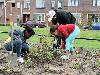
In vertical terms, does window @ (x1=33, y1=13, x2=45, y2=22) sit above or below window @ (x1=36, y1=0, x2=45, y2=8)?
below

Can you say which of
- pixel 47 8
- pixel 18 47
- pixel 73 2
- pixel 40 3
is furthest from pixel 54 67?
pixel 40 3

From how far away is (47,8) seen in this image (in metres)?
67.7

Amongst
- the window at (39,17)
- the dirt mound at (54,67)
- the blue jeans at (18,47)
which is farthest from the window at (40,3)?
the blue jeans at (18,47)

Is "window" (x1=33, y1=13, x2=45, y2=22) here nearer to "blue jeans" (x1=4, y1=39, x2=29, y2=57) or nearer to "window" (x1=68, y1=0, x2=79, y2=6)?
"window" (x1=68, y1=0, x2=79, y2=6)

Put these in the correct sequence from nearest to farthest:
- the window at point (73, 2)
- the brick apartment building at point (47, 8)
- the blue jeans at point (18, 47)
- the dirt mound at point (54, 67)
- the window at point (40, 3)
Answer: the dirt mound at point (54, 67), the blue jeans at point (18, 47), the brick apartment building at point (47, 8), the window at point (73, 2), the window at point (40, 3)

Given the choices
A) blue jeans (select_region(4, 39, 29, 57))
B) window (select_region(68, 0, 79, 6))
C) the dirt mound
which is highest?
blue jeans (select_region(4, 39, 29, 57))

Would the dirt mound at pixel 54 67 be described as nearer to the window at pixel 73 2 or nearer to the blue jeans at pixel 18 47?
the blue jeans at pixel 18 47

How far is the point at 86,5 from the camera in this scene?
6606 cm

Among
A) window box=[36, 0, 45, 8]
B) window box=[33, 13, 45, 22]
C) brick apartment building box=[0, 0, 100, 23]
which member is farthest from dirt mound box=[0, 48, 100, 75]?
window box=[36, 0, 45, 8]

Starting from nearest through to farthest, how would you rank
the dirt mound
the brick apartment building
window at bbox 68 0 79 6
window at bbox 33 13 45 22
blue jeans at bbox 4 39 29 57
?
the dirt mound → blue jeans at bbox 4 39 29 57 → the brick apartment building → window at bbox 68 0 79 6 → window at bbox 33 13 45 22

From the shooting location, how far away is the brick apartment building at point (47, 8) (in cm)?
6544

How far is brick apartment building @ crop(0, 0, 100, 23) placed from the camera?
215 ft

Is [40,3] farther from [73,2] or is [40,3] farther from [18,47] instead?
[18,47]

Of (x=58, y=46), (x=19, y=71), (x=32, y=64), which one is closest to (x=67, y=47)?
(x=58, y=46)
